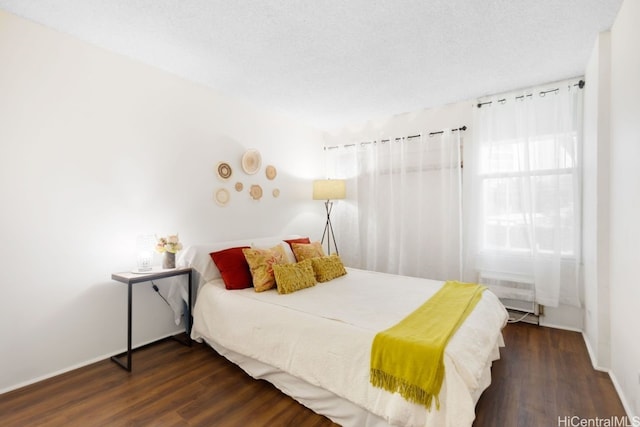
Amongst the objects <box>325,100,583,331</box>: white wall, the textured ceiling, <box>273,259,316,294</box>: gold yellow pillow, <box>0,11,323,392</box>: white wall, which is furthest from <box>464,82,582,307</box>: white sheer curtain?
<box>0,11,323,392</box>: white wall

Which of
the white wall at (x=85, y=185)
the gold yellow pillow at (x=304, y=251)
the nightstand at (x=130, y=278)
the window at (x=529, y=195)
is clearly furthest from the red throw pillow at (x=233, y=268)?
the window at (x=529, y=195)

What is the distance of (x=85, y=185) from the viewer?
8.08 ft

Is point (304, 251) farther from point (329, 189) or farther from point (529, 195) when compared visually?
point (529, 195)

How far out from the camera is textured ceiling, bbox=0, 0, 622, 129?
202 cm

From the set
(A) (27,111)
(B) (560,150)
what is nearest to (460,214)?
(B) (560,150)

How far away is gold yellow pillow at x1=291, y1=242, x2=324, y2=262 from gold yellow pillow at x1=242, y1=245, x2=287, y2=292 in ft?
0.99

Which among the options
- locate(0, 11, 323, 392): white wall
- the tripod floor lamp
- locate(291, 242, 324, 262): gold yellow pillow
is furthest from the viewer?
the tripod floor lamp

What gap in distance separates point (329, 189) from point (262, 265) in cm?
190

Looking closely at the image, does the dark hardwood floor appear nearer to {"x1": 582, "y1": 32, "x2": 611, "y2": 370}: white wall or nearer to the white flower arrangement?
{"x1": 582, "y1": 32, "x2": 611, "y2": 370}: white wall

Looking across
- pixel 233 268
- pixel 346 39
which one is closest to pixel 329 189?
pixel 233 268

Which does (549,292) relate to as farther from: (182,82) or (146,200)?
(182,82)

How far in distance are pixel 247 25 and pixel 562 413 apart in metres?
3.33

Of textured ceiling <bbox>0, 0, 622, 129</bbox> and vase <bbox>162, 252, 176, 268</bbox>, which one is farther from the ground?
textured ceiling <bbox>0, 0, 622, 129</bbox>

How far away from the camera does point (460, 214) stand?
12.4 ft
